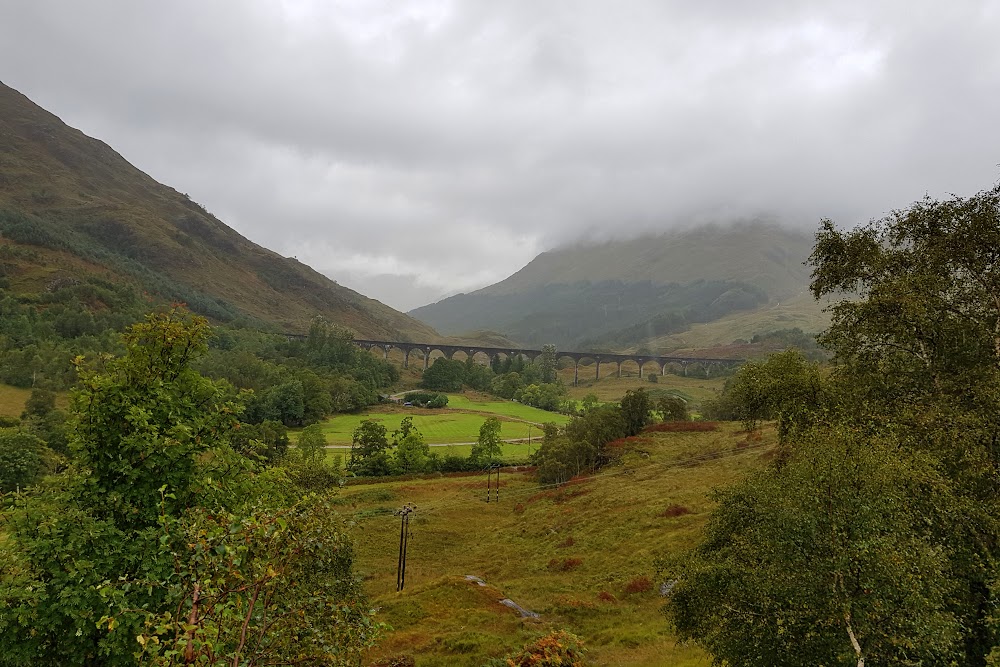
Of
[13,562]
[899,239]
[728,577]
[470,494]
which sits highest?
[899,239]

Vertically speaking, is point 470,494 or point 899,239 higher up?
point 899,239

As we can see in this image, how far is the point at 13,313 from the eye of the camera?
16700 cm

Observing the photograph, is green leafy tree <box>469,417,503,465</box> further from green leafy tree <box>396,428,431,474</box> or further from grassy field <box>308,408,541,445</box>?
grassy field <box>308,408,541,445</box>

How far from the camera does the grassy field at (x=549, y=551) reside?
3006 cm

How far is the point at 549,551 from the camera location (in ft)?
169

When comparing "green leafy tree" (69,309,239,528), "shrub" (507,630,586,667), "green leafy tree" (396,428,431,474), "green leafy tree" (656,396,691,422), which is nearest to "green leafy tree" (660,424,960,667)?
"shrub" (507,630,586,667)

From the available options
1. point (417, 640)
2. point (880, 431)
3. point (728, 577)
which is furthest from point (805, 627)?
point (417, 640)

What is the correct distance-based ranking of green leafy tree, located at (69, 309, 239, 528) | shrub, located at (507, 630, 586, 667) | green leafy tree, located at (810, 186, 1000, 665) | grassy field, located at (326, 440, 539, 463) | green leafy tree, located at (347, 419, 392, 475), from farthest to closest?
grassy field, located at (326, 440, 539, 463)
green leafy tree, located at (347, 419, 392, 475)
shrub, located at (507, 630, 586, 667)
green leafy tree, located at (810, 186, 1000, 665)
green leafy tree, located at (69, 309, 239, 528)

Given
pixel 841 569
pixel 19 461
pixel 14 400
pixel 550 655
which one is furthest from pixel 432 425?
pixel 841 569

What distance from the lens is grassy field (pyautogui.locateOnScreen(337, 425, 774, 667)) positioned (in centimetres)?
3006

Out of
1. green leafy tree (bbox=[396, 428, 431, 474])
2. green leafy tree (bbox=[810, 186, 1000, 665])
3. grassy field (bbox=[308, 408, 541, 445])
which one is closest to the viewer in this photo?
green leafy tree (bbox=[810, 186, 1000, 665])

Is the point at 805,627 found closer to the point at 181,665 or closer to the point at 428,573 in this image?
the point at 181,665

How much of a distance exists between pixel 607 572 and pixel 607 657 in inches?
650

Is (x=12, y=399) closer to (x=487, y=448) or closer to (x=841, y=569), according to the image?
(x=487, y=448)
